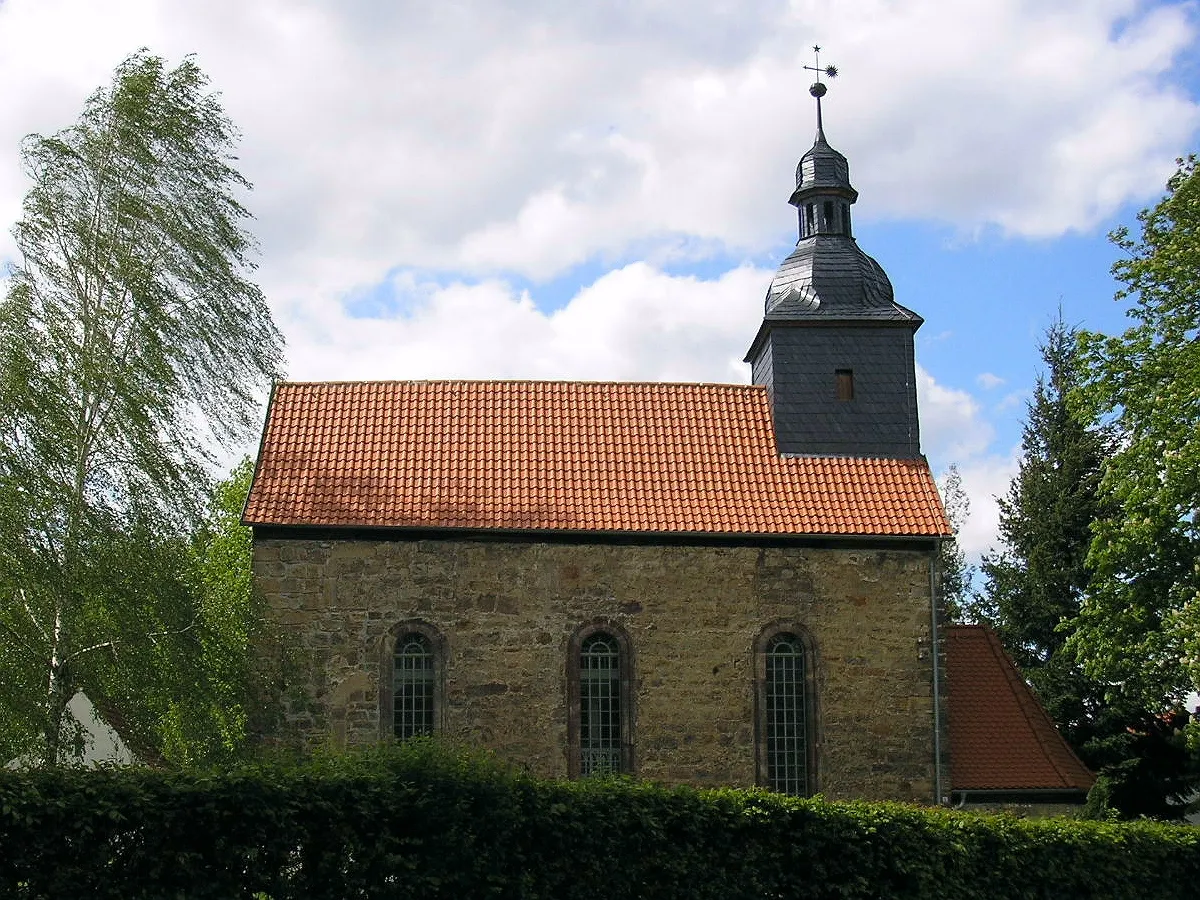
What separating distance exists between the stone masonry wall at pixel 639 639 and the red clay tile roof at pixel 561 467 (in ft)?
1.81

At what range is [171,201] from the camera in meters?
17.6

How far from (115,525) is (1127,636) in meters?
15.6

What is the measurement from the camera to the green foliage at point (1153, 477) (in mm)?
20703

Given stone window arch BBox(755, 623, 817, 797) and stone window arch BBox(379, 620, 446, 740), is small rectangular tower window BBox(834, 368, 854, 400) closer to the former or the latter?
stone window arch BBox(755, 623, 817, 797)

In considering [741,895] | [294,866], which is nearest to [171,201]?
[294,866]

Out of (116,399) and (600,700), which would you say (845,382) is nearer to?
(600,700)

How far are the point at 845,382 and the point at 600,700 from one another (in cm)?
721

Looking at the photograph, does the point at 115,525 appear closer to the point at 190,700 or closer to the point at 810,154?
the point at 190,700

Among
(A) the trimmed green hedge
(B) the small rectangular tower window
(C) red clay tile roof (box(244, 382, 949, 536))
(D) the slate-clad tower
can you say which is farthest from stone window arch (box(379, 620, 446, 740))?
(B) the small rectangular tower window

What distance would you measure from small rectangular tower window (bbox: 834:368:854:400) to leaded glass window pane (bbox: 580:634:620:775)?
624cm

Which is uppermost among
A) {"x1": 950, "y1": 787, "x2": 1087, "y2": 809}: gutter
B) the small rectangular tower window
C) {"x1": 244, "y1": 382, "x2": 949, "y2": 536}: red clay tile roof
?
the small rectangular tower window

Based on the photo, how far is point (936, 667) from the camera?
67.2 feet

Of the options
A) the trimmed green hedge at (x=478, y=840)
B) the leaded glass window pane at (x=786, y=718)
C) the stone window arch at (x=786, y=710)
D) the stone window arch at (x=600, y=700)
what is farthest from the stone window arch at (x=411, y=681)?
the trimmed green hedge at (x=478, y=840)

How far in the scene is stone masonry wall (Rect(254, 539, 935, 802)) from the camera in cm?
1984
